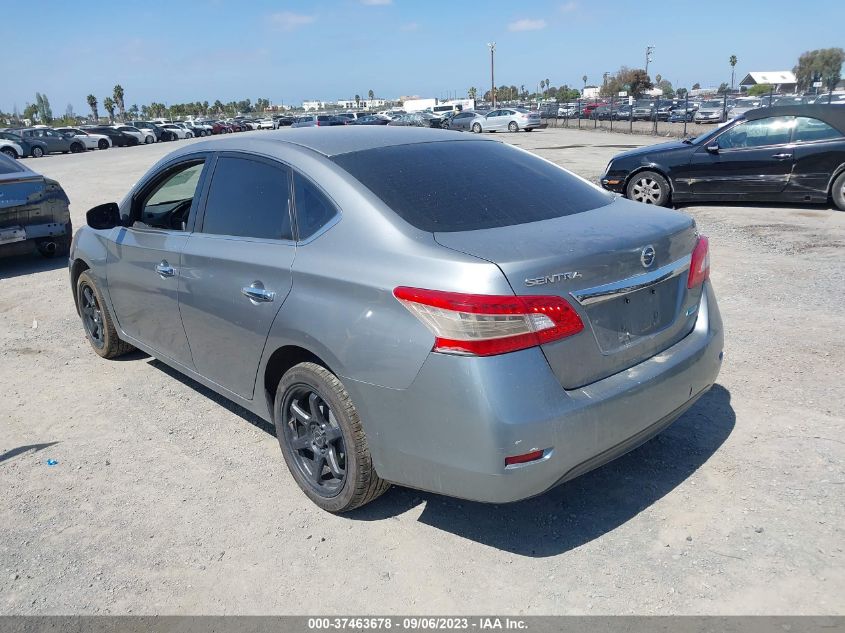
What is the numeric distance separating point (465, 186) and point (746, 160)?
28.5 ft

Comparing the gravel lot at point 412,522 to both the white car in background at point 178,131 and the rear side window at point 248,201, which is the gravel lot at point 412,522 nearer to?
the rear side window at point 248,201

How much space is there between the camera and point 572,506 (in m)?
3.33

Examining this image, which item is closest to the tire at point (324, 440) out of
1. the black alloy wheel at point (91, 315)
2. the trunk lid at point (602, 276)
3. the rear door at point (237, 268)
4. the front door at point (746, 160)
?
the rear door at point (237, 268)

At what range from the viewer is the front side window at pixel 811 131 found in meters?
10.1

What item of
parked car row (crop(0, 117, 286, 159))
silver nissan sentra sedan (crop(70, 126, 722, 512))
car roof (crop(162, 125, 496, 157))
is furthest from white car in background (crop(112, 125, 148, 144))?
silver nissan sentra sedan (crop(70, 126, 722, 512))

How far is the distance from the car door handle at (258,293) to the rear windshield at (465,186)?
69 centimetres

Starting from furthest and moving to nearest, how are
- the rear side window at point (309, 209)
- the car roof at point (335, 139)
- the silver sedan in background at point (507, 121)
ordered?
the silver sedan in background at point (507, 121)
the car roof at point (335, 139)
the rear side window at point (309, 209)

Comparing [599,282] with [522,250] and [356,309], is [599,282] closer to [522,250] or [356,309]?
[522,250]

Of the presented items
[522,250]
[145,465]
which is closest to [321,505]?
[145,465]

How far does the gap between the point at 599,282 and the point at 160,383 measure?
3.51 metres

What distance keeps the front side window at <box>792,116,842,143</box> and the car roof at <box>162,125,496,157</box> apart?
8095 mm

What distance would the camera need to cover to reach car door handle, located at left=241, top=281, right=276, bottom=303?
3340 millimetres

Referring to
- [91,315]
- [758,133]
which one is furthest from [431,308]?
[758,133]

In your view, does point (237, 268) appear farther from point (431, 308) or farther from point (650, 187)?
point (650, 187)
